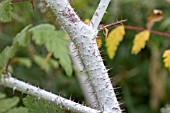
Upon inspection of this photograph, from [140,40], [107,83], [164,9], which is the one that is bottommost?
[107,83]

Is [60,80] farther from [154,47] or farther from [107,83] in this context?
[107,83]

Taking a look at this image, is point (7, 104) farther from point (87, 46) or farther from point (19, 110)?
point (87, 46)

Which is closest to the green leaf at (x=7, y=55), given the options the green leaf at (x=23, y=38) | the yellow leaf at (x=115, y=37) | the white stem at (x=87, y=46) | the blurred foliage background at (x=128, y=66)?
the green leaf at (x=23, y=38)

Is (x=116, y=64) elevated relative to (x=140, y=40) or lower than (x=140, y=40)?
elevated

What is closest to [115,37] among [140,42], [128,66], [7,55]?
[140,42]

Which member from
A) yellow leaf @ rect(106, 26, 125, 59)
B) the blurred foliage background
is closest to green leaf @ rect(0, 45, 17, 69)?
yellow leaf @ rect(106, 26, 125, 59)

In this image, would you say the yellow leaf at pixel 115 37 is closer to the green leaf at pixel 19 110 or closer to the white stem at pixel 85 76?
the white stem at pixel 85 76

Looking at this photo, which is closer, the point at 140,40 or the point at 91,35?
the point at 91,35

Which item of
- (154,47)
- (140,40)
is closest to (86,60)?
(140,40)
